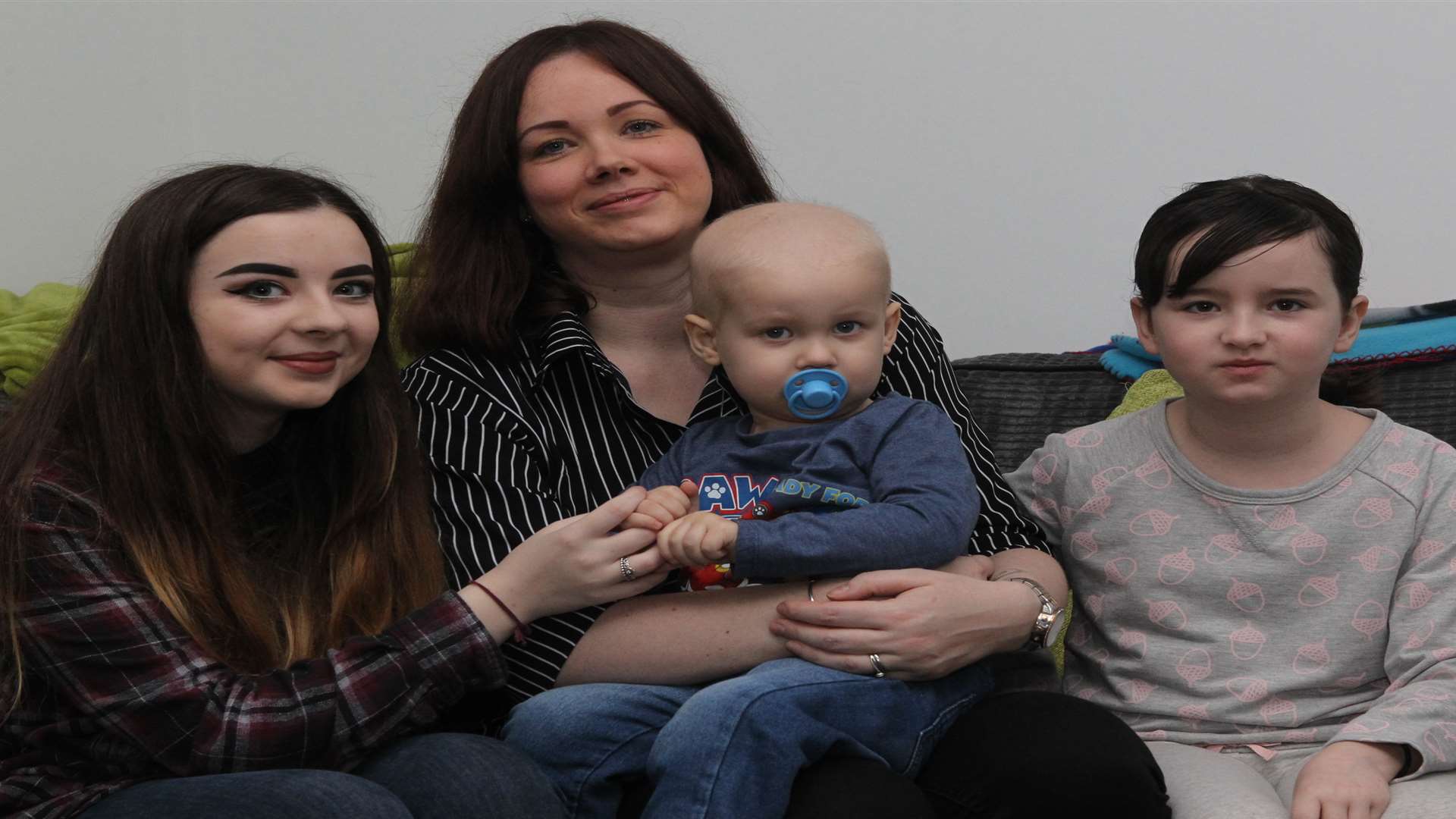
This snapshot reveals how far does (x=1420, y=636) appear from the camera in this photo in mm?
1618

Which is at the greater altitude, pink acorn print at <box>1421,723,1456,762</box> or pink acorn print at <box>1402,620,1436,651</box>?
pink acorn print at <box>1402,620,1436,651</box>

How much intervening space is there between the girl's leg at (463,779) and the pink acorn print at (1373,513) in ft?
3.09

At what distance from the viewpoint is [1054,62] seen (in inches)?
107

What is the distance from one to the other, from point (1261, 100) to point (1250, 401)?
1.13 meters

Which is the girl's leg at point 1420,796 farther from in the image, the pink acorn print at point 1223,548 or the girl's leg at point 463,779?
the girl's leg at point 463,779

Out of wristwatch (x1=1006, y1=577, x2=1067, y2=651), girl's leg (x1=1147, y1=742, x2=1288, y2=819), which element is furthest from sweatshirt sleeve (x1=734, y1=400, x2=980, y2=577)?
girl's leg (x1=1147, y1=742, x2=1288, y2=819)

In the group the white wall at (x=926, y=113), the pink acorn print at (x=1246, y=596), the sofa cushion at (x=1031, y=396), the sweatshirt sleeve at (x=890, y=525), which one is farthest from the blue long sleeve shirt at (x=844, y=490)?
the white wall at (x=926, y=113)

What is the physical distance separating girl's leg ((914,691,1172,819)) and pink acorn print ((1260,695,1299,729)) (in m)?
0.18

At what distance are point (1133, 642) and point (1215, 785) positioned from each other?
0.24 m

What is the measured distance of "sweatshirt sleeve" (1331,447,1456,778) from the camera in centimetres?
154

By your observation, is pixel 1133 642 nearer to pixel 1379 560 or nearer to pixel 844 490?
pixel 1379 560

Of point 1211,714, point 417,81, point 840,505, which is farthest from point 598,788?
point 417,81

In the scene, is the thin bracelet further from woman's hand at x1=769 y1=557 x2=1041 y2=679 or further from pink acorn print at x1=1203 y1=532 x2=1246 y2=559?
pink acorn print at x1=1203 y1=532 x2=1246 y2=559

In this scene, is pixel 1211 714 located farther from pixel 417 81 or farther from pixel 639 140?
pixel 417 81
